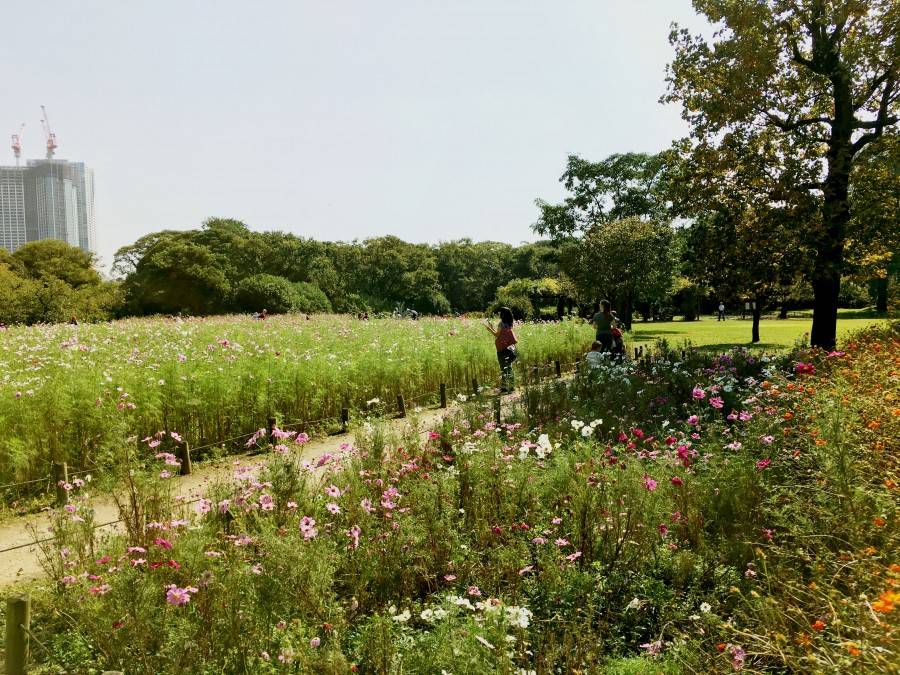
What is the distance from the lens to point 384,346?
43.7ft

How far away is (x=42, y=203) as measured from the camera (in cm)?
17150

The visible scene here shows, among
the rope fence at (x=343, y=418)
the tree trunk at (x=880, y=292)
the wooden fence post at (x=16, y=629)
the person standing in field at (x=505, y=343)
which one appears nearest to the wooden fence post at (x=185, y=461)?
the rope fence at (x=343, y=418)

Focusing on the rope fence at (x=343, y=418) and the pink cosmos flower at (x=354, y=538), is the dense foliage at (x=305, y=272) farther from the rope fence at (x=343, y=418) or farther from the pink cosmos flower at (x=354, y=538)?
the pink cosmos flower at (x=354, y=538)

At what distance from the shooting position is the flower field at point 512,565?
269cm

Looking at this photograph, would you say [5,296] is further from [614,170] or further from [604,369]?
[614,170]

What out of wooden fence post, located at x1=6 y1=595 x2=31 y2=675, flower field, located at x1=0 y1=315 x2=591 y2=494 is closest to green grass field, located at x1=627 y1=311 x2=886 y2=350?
flower field, located at x1=0 y1=315 x2=591 y2=494

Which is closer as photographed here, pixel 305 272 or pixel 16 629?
pixel 16 629

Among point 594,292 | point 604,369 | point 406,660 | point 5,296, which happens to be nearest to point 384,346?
point 604,369

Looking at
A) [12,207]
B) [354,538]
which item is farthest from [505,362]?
[12,207]

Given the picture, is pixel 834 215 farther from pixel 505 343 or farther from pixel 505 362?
pixel 505 362

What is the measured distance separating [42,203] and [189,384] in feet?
680

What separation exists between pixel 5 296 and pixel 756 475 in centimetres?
4024

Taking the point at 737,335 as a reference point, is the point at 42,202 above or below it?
above

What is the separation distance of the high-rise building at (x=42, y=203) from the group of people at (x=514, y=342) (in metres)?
194
